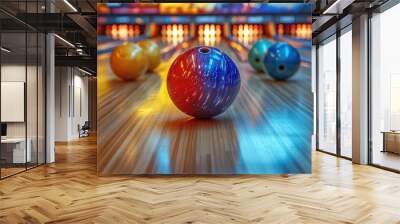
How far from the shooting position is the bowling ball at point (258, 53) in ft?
21.0

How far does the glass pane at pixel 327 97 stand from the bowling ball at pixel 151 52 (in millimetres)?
5378

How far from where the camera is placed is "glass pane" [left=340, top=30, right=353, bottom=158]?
28.3 feet

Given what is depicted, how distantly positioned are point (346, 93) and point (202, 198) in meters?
5.66

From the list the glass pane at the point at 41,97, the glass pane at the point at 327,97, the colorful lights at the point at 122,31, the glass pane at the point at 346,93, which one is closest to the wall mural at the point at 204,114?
the colorful lights at the point at 122,31

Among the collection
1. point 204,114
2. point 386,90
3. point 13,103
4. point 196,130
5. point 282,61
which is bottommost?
point 196,130

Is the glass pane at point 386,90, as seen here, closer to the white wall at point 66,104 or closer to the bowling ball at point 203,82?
the bowling ball at point 203,82

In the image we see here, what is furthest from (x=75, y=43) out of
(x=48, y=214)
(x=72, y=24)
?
(x=48, y=214)

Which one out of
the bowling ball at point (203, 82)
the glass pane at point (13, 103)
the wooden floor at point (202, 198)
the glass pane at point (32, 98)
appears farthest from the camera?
the glass pane at point (32, 98)

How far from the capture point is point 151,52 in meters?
6.36

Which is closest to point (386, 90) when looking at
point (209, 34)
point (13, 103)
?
point (209, 34)

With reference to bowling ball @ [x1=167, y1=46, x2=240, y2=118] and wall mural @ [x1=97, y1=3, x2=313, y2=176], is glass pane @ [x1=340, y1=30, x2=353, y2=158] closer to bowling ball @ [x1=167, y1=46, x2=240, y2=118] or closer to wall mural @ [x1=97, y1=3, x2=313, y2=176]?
wall mural @ [x1=97, y1=3, x2=313, y2=176]

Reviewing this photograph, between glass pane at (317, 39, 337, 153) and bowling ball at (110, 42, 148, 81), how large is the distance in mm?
5619

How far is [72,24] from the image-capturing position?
840 cm

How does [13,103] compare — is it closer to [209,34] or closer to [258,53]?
[209,34]
